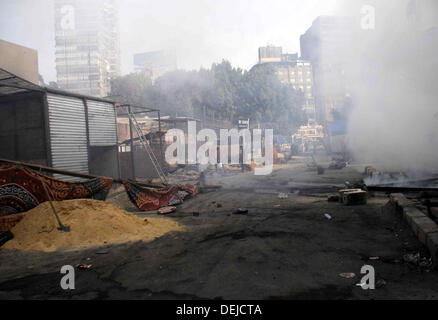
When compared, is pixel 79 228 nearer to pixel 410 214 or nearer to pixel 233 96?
pixel 410 214

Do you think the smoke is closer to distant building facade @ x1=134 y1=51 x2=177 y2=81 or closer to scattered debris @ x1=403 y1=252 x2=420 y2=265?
scattered debris @ x1=403 y1=252 x2=420 y2=265

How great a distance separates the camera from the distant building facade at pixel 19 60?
13.6 meters

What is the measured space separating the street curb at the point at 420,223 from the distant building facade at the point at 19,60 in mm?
16176

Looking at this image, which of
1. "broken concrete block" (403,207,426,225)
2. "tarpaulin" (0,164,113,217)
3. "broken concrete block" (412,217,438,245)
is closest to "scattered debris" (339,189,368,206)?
"broken concrete block" (403,207,426,225)

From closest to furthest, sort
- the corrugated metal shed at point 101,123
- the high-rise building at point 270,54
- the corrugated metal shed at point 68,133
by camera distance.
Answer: the corrugated metal shed at point 68,133
the corrugated metal shed at point 101,123
the high-rise building at point 270,54

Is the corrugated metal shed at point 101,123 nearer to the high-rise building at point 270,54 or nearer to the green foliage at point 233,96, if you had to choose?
the green foliage at point 233,96

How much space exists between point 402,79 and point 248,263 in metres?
14.9

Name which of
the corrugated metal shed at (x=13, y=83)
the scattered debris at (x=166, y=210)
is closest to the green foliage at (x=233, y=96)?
the corrugated metal shed at (x=13, y=83)

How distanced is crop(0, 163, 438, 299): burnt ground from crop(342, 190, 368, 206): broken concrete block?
0.70m

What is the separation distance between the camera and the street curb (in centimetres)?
357

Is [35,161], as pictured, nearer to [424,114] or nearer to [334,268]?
[334,268]

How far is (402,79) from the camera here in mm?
14609

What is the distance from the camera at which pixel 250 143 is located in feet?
78.4

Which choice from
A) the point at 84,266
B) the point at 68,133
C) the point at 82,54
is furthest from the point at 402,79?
the point at 82,54
